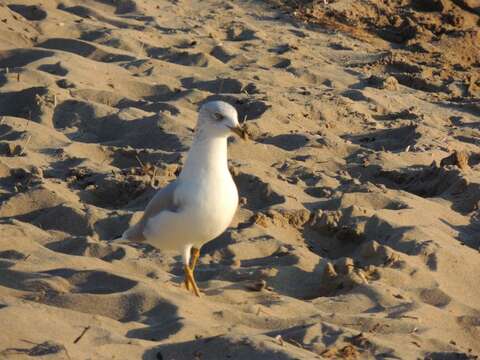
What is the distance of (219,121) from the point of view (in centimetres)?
450

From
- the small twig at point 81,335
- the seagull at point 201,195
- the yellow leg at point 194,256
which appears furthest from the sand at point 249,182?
the seagull at point 201,195

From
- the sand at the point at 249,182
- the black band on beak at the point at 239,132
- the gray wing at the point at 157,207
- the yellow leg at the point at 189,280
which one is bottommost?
the sand at the point at 249,182

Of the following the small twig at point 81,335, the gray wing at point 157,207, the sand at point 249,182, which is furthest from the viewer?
the gray wing at point 157,207

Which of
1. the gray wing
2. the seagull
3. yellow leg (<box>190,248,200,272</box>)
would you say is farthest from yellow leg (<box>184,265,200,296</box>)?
the gray wing

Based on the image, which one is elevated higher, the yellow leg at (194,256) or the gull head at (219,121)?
the gull head at (219,121)

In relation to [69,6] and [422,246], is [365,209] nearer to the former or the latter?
[422,246]

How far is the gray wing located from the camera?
14.9 ft

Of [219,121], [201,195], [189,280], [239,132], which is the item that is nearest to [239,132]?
[239,132]

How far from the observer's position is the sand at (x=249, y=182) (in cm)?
404

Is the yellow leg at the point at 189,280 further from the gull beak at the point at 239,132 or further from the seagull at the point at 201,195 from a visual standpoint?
the gull beak at the point at 239,132

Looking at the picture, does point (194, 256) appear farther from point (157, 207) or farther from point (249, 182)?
point (249, 182)

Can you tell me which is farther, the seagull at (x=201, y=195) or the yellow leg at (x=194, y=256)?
the yellow leg at (x=194, y=256)

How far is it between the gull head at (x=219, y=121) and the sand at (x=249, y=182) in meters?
0.75

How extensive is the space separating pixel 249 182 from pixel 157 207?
1.61 metres
